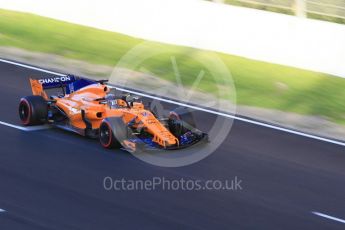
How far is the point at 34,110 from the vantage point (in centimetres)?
1195

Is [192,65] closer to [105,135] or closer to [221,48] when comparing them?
[221,48]

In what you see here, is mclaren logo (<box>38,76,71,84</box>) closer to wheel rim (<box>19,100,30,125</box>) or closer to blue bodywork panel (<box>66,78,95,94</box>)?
blue bodywork panel (<box>66,78,95,94</box>)

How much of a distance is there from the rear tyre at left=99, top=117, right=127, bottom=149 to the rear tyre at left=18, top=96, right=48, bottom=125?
1233 millimetres

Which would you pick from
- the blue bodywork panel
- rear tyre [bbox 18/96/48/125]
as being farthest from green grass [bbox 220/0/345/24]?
rear tyre [bbox 18/96/48/125]

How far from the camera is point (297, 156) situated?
1202 centimetres

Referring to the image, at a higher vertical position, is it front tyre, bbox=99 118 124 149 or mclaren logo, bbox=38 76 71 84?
mclaren logo, bbox=38 76 71 84

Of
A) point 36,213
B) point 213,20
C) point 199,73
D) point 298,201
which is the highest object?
point 213,20

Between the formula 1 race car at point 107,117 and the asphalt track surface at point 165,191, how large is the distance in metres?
0.22

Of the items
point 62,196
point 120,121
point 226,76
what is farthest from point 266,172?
point 226,76

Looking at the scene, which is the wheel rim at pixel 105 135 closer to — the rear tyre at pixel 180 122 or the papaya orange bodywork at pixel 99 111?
the papaya orange bodywork at pixel 99 111

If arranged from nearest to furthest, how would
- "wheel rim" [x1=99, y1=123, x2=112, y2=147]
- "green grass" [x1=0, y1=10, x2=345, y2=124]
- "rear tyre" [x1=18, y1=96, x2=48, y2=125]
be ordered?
"wheel rim" [x1=99, y1=123, x2=112, y2=147], "rear tyre" [x1=18, y1=96, x2=48, y2=125], "green grass" [x1=0, y1=10, x2=345, y2=124]

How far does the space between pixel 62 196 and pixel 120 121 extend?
1790 millimetres

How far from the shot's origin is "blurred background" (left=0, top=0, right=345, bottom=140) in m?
15.1

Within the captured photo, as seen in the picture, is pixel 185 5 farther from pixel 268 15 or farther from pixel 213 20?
pixel 268 15
